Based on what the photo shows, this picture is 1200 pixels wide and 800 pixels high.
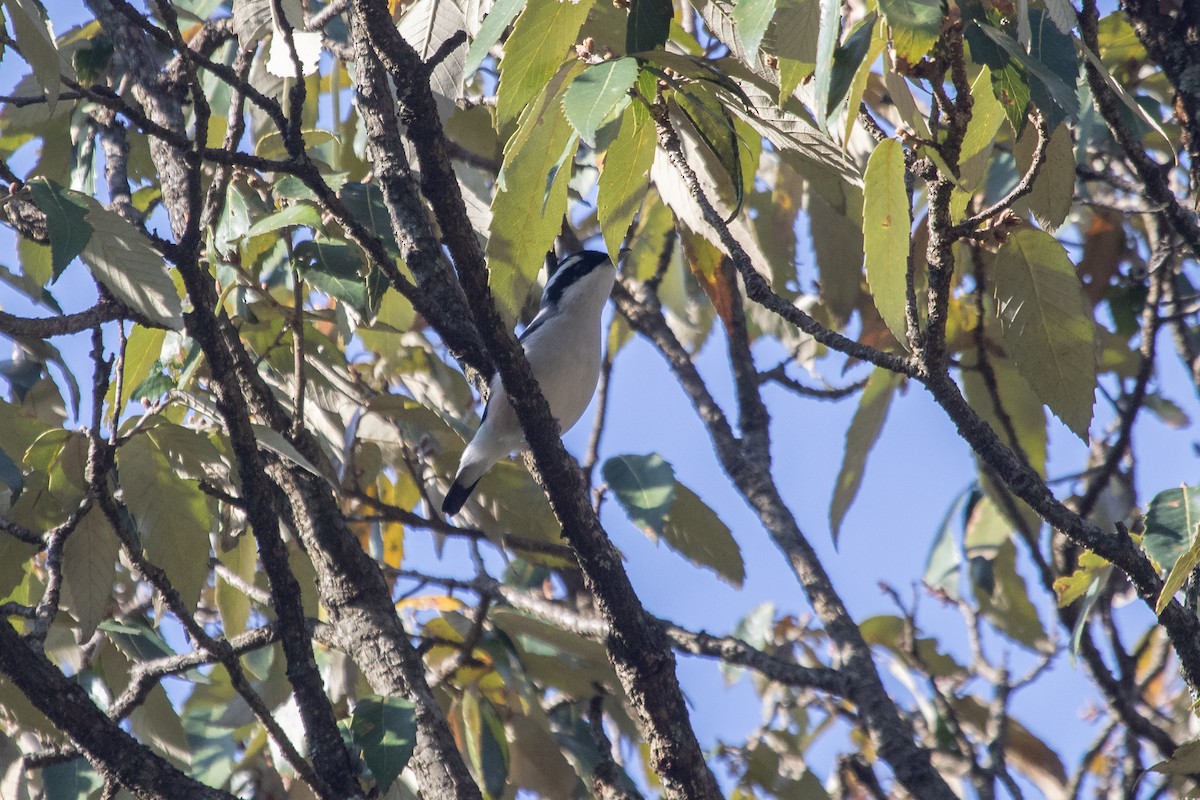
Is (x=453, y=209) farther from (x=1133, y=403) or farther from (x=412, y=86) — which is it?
(x=1133, y=403)

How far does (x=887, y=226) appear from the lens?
4.96 ft

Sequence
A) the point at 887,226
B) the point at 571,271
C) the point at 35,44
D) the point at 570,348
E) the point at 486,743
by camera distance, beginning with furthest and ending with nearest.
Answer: the point at 571,271, the point at 570,348, the point at 486,743, the point at 35,44, the point at 887,226

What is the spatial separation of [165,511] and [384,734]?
60cm

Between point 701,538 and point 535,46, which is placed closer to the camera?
point 535,46

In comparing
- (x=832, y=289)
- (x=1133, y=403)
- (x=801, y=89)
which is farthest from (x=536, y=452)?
(x=1133, y=403)

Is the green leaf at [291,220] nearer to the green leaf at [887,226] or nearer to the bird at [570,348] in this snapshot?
the green leaf at [887,226]

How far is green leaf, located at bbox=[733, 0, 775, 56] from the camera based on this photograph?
1309mm

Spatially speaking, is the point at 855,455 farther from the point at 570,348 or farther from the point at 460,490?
the point at 570,348

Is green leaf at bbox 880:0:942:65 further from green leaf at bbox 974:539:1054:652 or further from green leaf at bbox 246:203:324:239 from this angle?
green leaf at bbox 974:539:1054:652

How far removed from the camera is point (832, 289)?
3109 mm

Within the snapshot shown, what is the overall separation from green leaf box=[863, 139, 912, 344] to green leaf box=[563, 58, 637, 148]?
0.33 meters

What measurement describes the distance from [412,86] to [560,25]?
51 cm

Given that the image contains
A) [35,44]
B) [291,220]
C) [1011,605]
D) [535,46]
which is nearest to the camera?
[535,46]

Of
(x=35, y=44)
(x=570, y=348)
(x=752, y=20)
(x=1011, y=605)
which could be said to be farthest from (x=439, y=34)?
(x=1011, y=605)
